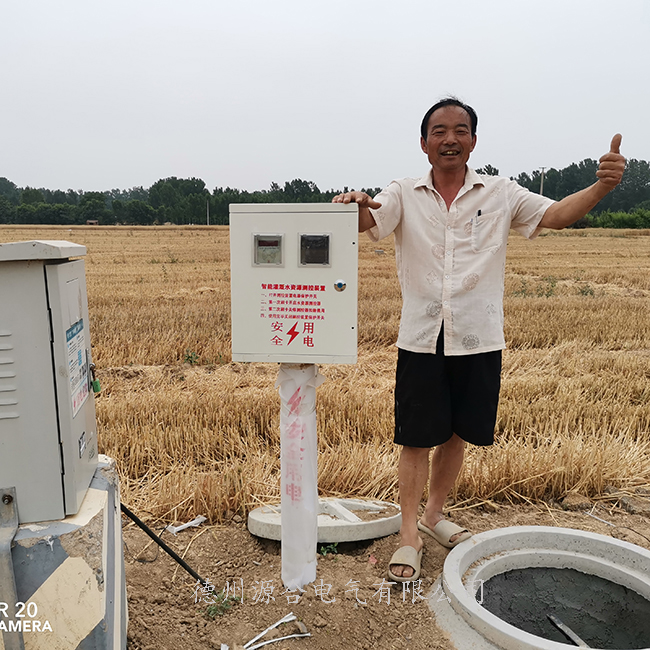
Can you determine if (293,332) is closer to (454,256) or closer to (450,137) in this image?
(454,256)

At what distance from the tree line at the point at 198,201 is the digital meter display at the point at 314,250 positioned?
120 feet

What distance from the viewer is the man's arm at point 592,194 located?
2.71 m

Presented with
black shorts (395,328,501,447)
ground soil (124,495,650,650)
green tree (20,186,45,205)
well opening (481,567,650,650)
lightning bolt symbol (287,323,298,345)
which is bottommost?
well opening (481,567,650,650)

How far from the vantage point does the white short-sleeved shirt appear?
9.14ft

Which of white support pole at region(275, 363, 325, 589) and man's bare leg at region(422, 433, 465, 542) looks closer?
white support pole at region(275, 363, 325, 589)

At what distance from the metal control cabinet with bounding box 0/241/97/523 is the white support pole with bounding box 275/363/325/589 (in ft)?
2.88

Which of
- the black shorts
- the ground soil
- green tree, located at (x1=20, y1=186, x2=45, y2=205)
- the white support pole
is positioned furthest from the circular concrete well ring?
green tree, located at (x1=20, y1=186, x2=45, y2=205)

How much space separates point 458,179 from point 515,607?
7.07ft

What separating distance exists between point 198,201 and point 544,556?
63.3 meters

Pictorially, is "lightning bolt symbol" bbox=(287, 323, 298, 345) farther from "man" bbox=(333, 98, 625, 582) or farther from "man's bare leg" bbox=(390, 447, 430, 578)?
"man's bare leg" bbox=(390, 447, 430, 578)

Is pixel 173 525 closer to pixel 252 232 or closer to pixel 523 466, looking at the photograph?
pixel 252 232

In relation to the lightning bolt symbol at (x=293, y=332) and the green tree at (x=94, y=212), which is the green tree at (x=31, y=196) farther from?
the lightning bolt symbol at (x=293, y=332)

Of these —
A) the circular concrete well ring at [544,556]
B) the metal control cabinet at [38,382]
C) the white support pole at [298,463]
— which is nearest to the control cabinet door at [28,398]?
the metal control cabinet at [38,382]

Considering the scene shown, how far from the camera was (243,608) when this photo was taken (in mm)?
2664
